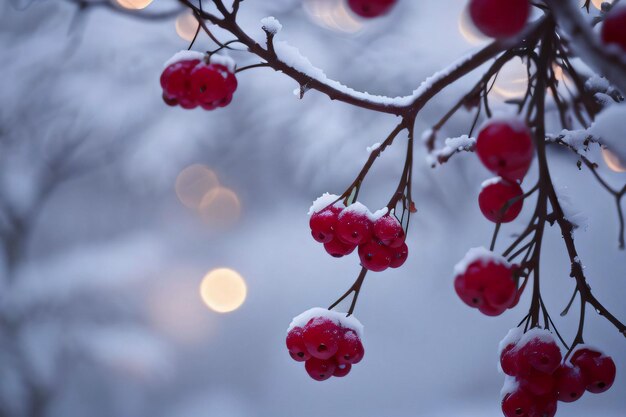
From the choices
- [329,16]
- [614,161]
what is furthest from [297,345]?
[329,16]

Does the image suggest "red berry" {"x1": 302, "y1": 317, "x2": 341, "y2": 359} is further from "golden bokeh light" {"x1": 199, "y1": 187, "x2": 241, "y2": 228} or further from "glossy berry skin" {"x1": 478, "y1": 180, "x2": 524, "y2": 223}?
"golden bokeh light" {"x1": 199, "y1": 187, "x2": 241, "y2": 228}

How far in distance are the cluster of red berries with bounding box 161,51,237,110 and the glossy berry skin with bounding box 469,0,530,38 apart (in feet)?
0.60

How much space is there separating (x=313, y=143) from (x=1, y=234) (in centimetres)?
121

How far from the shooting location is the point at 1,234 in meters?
2.00

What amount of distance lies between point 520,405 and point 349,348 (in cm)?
13

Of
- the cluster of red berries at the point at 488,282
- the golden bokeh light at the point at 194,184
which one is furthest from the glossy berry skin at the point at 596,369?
the golden bokeh light at the point at 194,184

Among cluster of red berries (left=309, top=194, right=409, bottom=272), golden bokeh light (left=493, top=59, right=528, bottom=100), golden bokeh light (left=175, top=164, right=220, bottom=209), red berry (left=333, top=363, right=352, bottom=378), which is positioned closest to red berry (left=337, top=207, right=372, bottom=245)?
cluster of red berries (left=309, top=194, right=409, bottom=272)

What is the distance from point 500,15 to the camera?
242 mm

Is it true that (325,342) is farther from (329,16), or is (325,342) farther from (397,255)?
(329,16)

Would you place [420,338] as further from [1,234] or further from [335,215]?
[1,234]

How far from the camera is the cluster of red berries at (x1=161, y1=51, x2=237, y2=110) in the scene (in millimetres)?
367

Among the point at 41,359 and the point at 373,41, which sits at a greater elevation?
the point at 373,41

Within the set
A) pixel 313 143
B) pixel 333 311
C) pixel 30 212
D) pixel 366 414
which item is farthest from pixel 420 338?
pixel 30 212

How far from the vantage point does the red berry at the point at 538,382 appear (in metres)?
0.37
